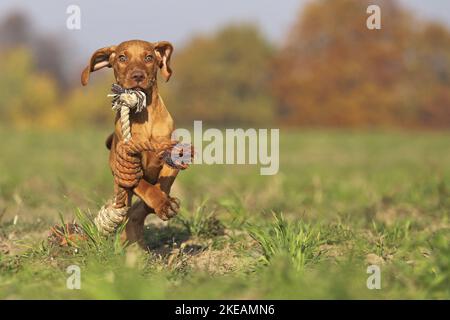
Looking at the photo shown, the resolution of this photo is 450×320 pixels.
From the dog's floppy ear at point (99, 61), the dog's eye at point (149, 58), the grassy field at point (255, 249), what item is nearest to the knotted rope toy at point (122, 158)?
the grassy field at point (255, 249)

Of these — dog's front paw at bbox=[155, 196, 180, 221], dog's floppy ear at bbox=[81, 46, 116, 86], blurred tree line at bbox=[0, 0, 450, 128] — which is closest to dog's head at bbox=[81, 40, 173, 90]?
dog's floppy ear at bbox=[81, 46, 116, 86]

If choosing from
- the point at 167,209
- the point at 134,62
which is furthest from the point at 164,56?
the point at 167,209

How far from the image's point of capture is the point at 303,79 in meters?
45.2

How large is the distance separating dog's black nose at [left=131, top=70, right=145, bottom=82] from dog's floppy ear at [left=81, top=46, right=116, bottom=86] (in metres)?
0.46

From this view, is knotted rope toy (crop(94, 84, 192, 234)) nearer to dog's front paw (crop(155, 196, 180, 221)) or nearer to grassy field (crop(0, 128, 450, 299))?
dog's front paw (crop(155, 196, 180, 221))

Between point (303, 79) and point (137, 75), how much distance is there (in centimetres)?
4094

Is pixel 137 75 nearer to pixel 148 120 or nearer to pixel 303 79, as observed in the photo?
pixel 148 120

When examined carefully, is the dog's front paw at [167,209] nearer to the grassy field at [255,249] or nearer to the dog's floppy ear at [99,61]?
the grassy field at [255,249]

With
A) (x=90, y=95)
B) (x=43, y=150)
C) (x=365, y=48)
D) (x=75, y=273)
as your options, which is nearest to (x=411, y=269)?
(x=75, y=273)

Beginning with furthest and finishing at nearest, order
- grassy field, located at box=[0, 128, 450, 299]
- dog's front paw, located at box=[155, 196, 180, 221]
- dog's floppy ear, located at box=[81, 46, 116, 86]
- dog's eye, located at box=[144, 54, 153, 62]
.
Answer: dog's floppy ear, located at box=[81, 46, 116, 86]
dog's eye, located at box=[144, 54, 153, 62]
dog's front paw, located at box=[155, 196, 180, 221]
grassy field, located at box=[0, 128, 450, 299]

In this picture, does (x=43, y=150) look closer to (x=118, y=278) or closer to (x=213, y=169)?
(x=213, y=169)

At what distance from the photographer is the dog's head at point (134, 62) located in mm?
5039

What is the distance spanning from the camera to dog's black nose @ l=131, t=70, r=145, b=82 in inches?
197

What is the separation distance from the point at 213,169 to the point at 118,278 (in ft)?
41.8
